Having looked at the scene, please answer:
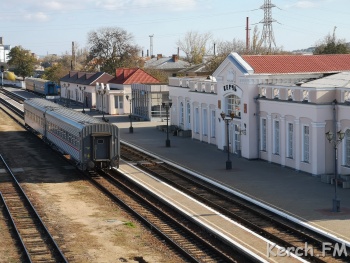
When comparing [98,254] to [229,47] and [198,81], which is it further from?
[229,47]

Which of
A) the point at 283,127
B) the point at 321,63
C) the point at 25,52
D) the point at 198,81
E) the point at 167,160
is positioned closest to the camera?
the point at 283,127

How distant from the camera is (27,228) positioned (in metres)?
22.6

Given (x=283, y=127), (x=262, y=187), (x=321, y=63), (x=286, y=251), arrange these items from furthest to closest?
(x=321, y=63) → (x=283, y=127) → (x=262, y=187) → (x=286, y=251)

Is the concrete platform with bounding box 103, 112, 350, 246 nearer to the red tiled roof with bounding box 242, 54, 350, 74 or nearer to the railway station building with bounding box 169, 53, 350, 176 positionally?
the railway station building with bounding box 169, 53, 350, 176

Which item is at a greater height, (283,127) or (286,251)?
(283,127)

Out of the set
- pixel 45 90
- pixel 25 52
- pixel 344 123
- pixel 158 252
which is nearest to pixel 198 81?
pixel 344 123

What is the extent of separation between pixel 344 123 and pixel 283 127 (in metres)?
4.41

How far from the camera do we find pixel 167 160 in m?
38.5

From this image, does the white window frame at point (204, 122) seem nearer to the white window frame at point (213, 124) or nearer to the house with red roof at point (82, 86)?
the white window frame at point (213, 124)

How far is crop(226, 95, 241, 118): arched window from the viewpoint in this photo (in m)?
39.2

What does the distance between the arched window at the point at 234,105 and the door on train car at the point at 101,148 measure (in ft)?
34.3

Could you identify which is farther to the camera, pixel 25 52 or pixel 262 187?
pixel 25 52

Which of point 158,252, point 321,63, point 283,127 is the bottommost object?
point 158,252

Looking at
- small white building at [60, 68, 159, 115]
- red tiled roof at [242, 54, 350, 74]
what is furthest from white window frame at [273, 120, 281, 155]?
small white building at [60, 68, 159, 115]
